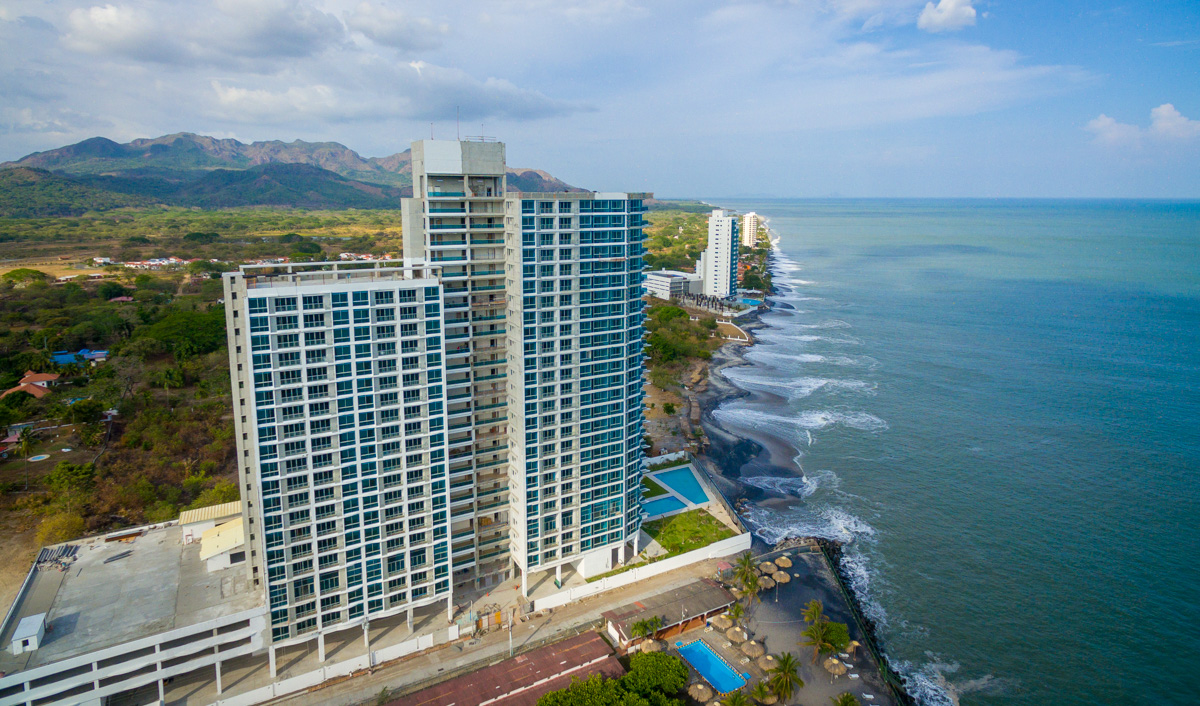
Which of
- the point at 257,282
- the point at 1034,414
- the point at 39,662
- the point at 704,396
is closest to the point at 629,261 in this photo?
the point at 257,282

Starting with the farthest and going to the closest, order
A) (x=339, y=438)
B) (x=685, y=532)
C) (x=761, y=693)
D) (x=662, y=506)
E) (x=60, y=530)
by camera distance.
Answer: (x=662, y=506) → (x=685, y=532) → (x=60, y=530) → (x=339, y=438) → (x=761, y=693)

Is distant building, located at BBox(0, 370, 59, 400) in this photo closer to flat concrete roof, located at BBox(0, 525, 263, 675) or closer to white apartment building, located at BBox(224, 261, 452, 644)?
flat concrete roof, located at BBox(0, 525, 263, 675)

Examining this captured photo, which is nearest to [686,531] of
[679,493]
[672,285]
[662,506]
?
[662,506]

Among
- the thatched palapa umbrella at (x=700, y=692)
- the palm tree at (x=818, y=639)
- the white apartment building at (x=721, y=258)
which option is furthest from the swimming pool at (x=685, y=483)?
the white apartment building at (x=721, y=258)

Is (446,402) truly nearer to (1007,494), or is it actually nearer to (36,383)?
(1007,494)

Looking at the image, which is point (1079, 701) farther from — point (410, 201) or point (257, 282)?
point (257, 282)
